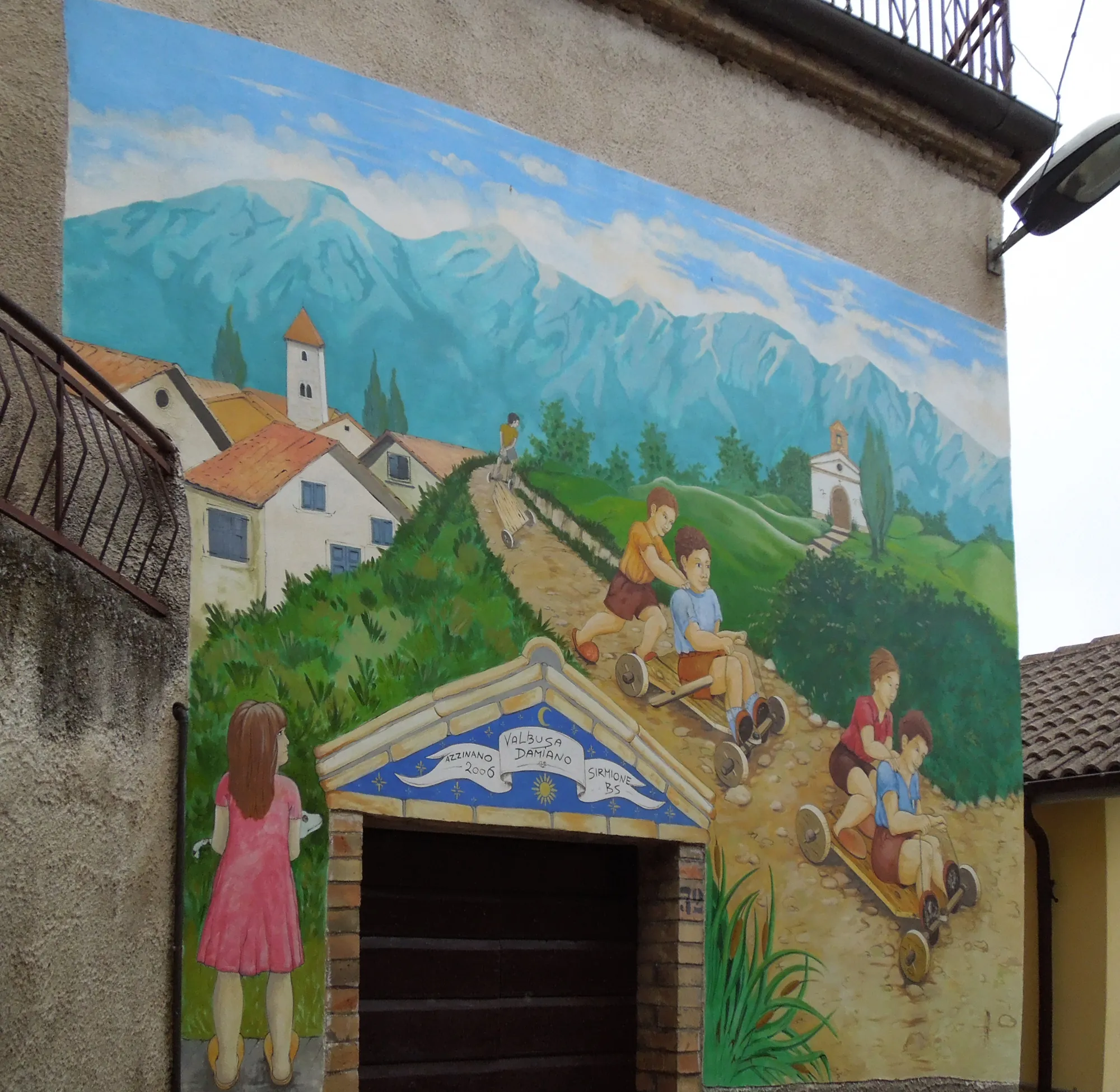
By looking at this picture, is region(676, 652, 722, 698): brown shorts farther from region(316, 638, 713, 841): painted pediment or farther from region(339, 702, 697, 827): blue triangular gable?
region(339, 702, 697, 827): blue triangular gable

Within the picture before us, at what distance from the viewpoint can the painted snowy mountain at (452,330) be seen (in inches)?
226

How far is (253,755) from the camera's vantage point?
5535 millimetres

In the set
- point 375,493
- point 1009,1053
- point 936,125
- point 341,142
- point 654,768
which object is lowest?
point 1009,1053

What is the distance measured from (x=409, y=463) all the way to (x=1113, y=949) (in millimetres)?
5196

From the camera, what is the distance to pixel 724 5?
7.65 m

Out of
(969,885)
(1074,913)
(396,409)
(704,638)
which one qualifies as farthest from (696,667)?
(1074,913)

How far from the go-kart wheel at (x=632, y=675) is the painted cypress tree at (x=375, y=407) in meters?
1.46

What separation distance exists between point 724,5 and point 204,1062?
546 centimetres

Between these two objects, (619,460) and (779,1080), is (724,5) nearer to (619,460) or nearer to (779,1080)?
(619,460)

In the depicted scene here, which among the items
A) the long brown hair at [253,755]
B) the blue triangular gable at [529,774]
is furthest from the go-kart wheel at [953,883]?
the long brown hair at [253,755]

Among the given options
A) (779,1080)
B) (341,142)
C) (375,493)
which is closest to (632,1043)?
(779,1080)

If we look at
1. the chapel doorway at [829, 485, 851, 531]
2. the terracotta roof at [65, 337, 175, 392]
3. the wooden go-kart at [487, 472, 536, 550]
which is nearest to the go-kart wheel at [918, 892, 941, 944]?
the chapel doorway at [829, 485, 851, 531]

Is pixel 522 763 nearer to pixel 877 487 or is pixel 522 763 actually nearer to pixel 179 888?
pixel 179 888

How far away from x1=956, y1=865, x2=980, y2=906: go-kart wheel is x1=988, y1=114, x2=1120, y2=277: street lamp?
133 inches
